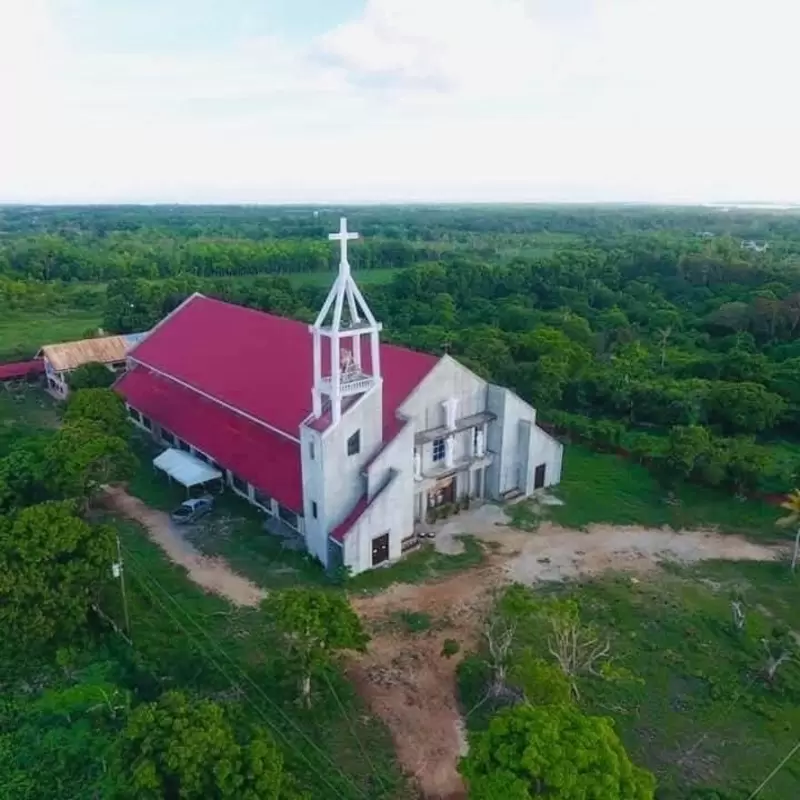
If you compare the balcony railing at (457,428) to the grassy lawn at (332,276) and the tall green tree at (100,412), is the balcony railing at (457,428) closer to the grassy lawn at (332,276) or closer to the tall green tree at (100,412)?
the tall green tree at (100,412)

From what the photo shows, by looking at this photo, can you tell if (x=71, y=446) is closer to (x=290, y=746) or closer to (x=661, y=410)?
(x=290, y=746)

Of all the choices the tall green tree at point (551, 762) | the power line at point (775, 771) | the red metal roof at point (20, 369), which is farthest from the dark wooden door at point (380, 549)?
the red metal roof at point (20, 369)

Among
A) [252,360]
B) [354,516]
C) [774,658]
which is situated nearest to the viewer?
[774,658]

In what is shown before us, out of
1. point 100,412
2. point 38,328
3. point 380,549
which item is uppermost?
point 100,412

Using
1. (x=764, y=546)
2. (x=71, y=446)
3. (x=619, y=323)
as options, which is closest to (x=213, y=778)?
(x=71, y=446)

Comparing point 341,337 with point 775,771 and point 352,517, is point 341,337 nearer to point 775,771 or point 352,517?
point 352,517

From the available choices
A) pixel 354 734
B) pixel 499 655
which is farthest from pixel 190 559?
pixel 499 655
